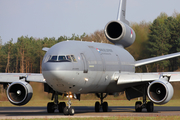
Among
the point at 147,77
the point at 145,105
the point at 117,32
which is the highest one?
the point at 117,32

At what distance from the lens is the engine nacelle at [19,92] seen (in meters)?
21.8

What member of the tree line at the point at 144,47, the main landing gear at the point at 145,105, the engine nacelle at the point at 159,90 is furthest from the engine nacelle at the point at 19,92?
the tree line at the point at 144,47

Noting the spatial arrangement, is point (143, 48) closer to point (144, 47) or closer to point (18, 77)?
point (144, 47)

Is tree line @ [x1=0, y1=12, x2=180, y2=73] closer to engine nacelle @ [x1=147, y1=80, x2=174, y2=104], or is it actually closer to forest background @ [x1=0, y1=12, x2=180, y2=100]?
forest background @ [x1=0, y1=12, x2=180, y2=100]

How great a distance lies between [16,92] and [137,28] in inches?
1337

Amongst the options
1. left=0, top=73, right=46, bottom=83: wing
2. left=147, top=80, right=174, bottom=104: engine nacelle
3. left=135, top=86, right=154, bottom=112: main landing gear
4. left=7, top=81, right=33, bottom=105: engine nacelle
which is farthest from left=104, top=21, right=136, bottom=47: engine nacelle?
left=7, top=81, right=33, bottom=105: engine nacelle

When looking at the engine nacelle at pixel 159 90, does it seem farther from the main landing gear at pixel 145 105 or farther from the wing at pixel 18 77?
the wing at pixel 18 77

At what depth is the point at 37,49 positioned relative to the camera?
270 feet

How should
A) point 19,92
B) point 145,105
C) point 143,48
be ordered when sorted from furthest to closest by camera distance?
point 143,48 < point 145,105 < point 19,92

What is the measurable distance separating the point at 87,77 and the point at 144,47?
3039cm

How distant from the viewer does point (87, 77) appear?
19562 millimetres

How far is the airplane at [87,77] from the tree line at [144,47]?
74.0 ft

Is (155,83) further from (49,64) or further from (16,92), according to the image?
(16,92)

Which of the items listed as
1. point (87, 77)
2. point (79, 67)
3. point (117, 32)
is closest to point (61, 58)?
point (79, 67)
